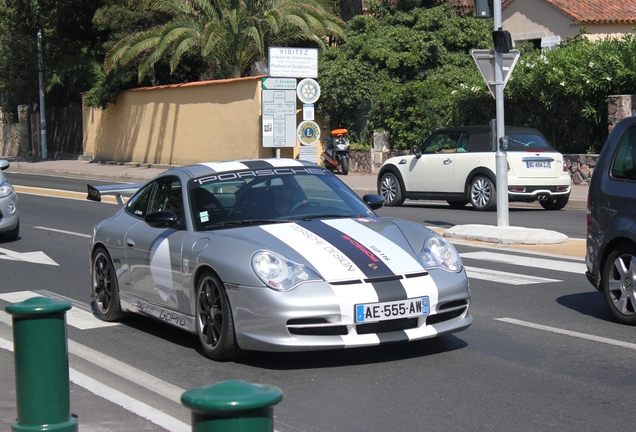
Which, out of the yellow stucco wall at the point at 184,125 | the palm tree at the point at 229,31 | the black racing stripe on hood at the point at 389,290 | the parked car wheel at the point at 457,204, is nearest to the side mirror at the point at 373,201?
the black racing stripe on hood at the point at 389,290

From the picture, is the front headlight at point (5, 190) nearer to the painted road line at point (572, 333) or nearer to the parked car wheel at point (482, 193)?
the parked car wheel at point (482, 193)

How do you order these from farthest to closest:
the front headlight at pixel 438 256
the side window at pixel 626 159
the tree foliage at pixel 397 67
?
the tree foliage at pixel 397 67
the side window at pixel 626 159
the front headlight at pixel 438 256

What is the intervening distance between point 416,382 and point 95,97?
3475cm

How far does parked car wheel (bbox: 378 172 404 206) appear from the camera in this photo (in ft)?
64.7

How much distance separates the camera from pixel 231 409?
8.82 feet

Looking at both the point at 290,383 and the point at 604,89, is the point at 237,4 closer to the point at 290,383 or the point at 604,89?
the point at 604,89

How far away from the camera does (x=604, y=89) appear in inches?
863

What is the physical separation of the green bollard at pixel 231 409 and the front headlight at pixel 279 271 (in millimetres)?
3473

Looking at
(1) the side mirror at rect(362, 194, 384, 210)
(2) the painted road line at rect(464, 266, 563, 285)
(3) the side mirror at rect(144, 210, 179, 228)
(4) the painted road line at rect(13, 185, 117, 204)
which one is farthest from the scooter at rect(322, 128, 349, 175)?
(3) the side mirror at rect(144, 210, 179, 228)

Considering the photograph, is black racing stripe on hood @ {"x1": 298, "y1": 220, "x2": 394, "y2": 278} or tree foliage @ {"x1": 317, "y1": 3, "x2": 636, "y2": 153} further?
tree foliage @ {"x1": 317, "y1": 3, "x2": 636, "y2": 153}

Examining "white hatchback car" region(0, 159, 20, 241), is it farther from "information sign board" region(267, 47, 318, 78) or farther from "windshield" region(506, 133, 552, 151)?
"information sign board" region(267, 47, 318, 78)

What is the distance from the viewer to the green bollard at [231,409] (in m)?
2.70

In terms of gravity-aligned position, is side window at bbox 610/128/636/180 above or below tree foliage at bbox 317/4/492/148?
below

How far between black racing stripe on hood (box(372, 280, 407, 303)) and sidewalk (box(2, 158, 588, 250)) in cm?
618
